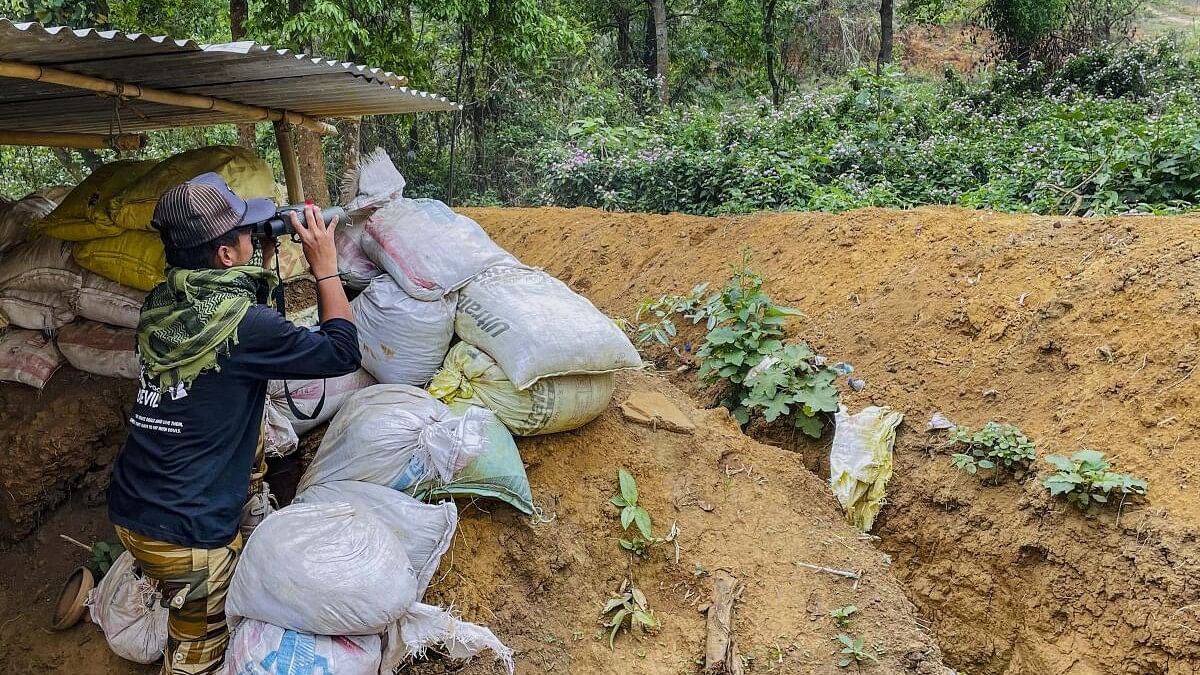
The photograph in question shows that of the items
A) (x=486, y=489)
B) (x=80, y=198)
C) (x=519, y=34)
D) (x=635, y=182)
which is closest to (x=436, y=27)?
(x=519, y=34)

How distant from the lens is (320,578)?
2.00 m

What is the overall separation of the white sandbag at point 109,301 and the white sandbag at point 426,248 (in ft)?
2.80

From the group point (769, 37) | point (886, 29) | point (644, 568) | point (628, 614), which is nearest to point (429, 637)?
point (628, 614)

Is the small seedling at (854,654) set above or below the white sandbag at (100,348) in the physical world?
below

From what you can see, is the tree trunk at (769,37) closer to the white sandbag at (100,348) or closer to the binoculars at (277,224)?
the white sandbag at (100,348)

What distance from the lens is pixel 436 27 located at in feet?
37.7

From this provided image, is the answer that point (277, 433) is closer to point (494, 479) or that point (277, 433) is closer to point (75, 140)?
point (494, 479)

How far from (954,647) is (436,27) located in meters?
10.9

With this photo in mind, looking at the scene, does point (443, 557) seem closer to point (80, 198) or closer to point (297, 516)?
point (297, 516)

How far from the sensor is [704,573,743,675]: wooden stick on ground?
259 centimetres

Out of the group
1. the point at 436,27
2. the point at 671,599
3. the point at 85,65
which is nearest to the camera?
the point at 85,65

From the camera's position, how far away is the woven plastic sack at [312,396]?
273 cm

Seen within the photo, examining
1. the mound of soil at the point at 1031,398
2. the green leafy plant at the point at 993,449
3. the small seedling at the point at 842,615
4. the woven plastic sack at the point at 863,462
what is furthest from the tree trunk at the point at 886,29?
the small seedling at the point at 842,615

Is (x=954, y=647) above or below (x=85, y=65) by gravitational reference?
below
